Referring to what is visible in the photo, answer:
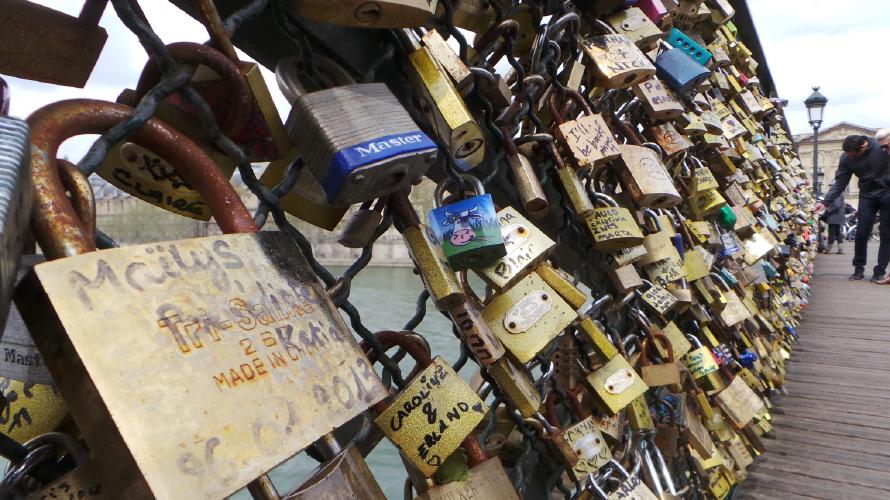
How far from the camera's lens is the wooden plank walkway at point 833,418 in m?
1.34

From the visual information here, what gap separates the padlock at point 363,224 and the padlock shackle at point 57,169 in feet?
0.55

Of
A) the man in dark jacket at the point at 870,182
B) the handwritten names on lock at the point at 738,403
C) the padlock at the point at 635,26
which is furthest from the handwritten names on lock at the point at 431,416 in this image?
the man in dark jacket at the point at 870,182

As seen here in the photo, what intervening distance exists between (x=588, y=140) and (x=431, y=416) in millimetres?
465

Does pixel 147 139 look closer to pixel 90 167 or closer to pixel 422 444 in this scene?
pixel 90 167

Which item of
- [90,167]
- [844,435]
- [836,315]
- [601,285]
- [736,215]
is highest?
[90,167]

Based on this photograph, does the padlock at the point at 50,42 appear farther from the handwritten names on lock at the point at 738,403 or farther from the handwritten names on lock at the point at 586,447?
the handwritten names on lock at the point at 738,403

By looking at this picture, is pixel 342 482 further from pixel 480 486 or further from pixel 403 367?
pixel 403 367

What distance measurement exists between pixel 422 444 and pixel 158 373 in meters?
0.27

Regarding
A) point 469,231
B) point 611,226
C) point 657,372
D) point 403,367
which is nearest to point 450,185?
point 469,231

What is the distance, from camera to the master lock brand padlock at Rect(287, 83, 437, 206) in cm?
39

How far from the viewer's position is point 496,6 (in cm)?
68

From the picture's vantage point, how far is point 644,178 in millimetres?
933

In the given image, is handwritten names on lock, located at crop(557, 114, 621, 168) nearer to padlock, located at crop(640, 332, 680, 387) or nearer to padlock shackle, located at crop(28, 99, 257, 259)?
padlock, located at crop(640, 332, 680, 387)

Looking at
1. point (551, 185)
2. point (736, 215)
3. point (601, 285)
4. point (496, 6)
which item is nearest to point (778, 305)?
point (736, 215)
